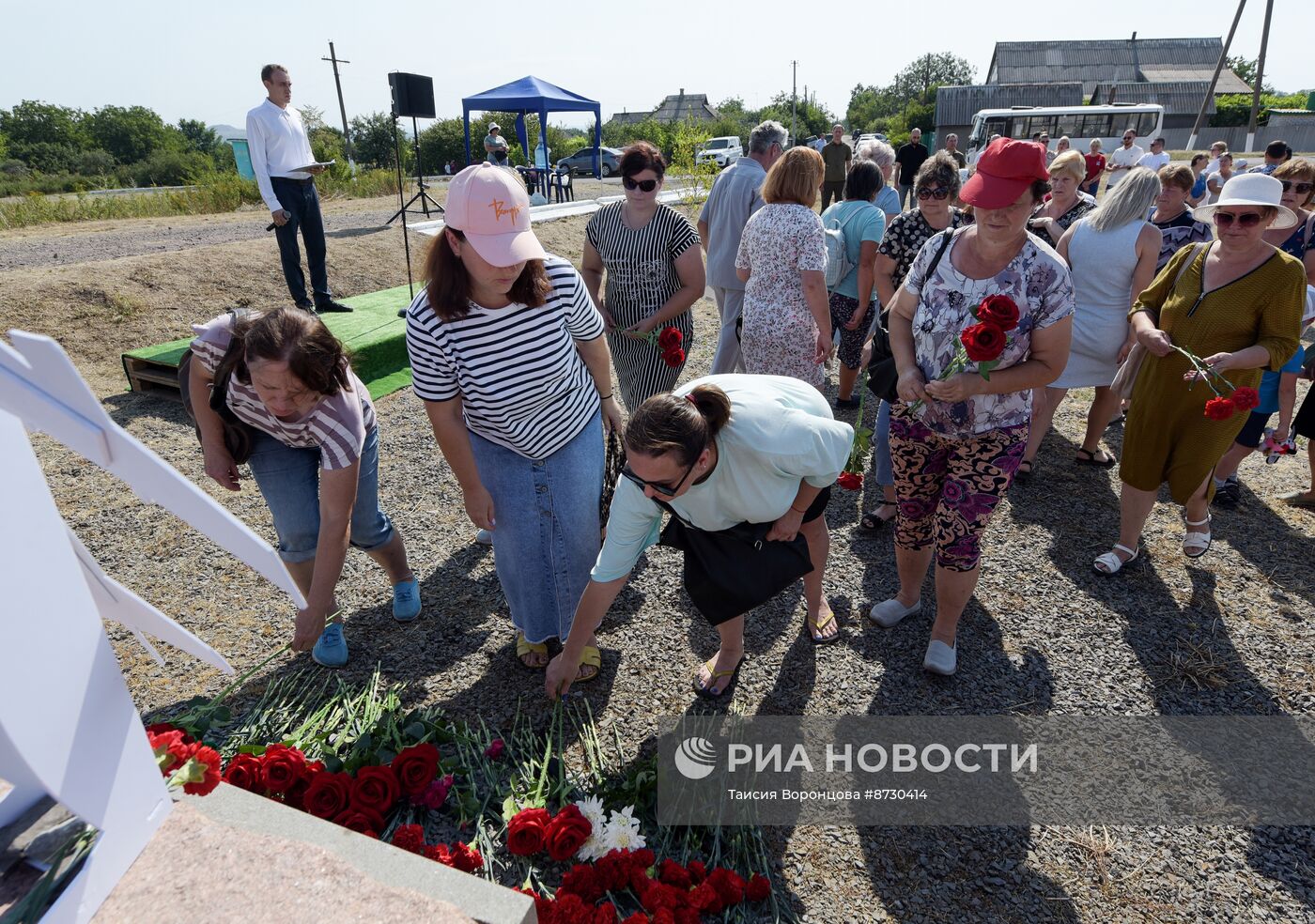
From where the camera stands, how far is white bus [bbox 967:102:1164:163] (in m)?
23.1

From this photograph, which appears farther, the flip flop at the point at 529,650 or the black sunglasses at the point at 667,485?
the flip flop at the point at 529,650

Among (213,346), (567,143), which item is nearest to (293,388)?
(213,346)

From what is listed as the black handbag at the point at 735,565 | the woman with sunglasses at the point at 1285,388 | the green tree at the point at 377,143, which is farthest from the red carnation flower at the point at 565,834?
the green tree at the point at 377,143

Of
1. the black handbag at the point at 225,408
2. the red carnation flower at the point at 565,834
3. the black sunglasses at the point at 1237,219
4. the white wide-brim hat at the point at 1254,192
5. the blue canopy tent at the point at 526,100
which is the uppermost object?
the blue canopy tent at the point at 526,100

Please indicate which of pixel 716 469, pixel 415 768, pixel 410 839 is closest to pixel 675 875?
pixel 410 839

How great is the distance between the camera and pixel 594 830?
210 centimetres

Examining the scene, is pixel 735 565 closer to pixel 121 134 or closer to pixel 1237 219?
pixel 1237 219

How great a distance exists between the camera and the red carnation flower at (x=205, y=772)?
1.60 metres

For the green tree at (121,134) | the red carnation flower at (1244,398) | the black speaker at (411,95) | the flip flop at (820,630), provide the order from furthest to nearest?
the green tree at (121,134) → the black speaker at (411,95) → the flip flop at (820,630) → the red carnation flower at (1244,398)

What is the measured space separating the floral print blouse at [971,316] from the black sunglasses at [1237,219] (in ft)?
3.67

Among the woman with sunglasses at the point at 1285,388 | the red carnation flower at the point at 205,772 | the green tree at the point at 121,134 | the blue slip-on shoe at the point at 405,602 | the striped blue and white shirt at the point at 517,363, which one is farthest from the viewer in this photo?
the green tree at the point at 121,134

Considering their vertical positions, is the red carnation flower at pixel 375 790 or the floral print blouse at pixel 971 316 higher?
the floral print blouse at pixel 971 316

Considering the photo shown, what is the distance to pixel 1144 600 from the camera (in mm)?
3359

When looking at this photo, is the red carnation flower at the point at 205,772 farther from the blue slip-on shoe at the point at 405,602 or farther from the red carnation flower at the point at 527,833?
the blue slip-on shoe at the point at 405,602
